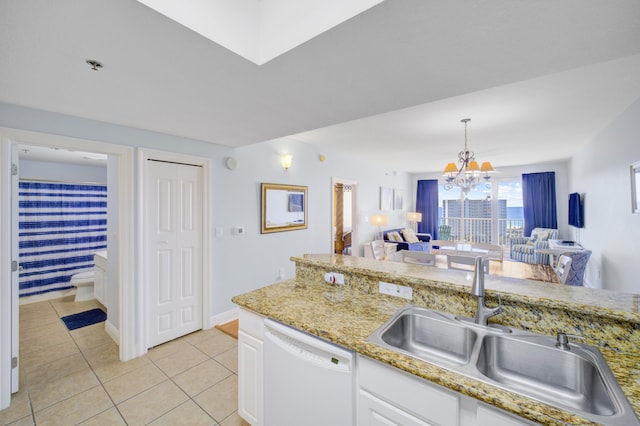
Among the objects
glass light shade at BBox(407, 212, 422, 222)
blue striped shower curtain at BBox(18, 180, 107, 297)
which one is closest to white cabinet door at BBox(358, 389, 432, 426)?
blue striped shower curtain at BBox(18, 180, 107, 297)

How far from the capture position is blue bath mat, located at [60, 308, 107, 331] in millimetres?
3189

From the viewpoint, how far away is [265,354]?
1450mm

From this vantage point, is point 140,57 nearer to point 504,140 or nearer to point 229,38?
point 229,38

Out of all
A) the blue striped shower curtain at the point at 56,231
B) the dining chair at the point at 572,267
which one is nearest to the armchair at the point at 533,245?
the dining chair at the point at 572,267

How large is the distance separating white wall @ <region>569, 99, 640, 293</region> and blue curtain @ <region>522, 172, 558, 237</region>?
1.96 metres

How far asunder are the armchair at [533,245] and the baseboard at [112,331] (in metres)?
7.17

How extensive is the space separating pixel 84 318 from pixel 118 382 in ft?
5.96

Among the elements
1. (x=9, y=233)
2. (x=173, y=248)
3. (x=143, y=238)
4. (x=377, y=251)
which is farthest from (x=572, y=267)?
(x=9, y=233)

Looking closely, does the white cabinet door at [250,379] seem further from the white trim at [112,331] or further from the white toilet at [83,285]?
the white toilet at [83,285]

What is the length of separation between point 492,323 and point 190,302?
2.92 m

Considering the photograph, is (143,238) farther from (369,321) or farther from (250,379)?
(369,321)

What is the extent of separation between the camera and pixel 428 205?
8.09 meters

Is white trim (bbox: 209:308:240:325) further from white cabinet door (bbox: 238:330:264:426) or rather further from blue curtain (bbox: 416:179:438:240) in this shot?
blue curtain (bbox: 416:179:438:240)

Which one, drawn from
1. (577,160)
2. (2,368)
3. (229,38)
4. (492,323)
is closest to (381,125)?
(229,38)
